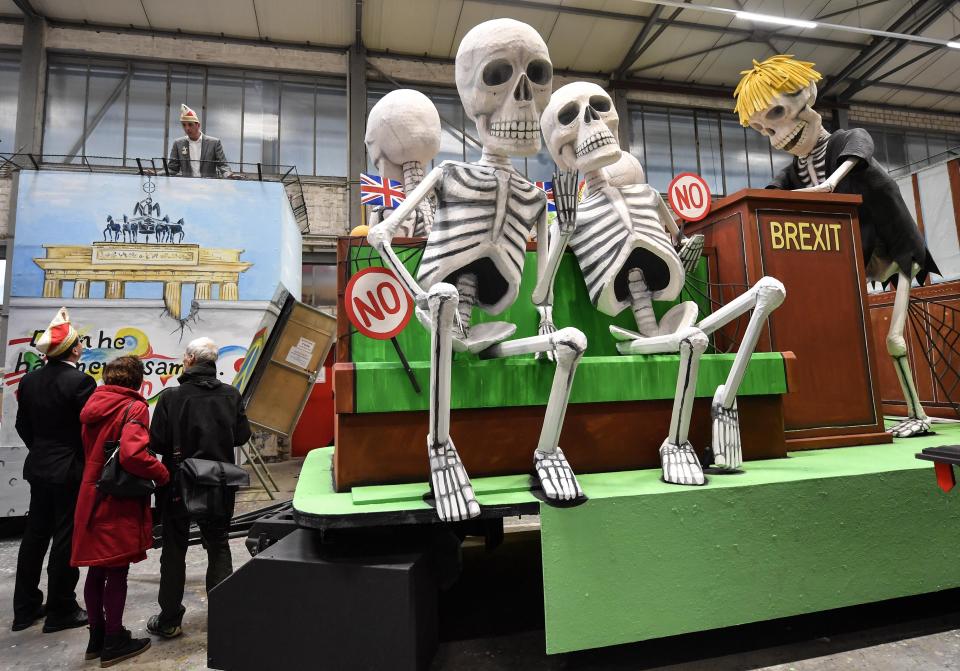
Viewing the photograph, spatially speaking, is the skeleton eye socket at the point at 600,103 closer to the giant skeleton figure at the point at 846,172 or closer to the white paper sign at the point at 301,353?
the giant skeleton figure at the point at 846,172

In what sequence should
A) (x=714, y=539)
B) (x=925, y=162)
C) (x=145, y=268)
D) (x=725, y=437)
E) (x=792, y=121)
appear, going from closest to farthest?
(x=714, y=539), (x=725, y=437), (x=792, y=121), (x=145, y=268), (x=925, y=162)

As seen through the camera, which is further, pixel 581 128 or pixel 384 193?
pixel 384 193

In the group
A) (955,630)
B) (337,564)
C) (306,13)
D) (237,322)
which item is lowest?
(955,630)

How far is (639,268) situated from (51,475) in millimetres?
3120

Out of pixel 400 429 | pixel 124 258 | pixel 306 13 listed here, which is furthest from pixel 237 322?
pixel 306 13

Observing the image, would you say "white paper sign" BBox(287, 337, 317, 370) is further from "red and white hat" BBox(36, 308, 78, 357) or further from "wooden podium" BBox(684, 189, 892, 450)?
"wooden podium" BBox(684, 189, 892, 450)

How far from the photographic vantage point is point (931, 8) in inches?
399

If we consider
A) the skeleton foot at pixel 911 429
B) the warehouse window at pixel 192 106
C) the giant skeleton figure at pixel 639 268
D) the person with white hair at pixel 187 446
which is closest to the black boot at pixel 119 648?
the person with white hair at pixel 187 446

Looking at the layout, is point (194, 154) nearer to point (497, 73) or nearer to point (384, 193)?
point (384, 193)

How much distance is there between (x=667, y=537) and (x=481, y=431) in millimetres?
764

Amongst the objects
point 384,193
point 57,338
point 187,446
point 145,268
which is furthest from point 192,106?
point 187,446

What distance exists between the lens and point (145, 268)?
16.5 feet

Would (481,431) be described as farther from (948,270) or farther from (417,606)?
(948,270)

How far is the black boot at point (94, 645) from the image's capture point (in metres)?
2.40
